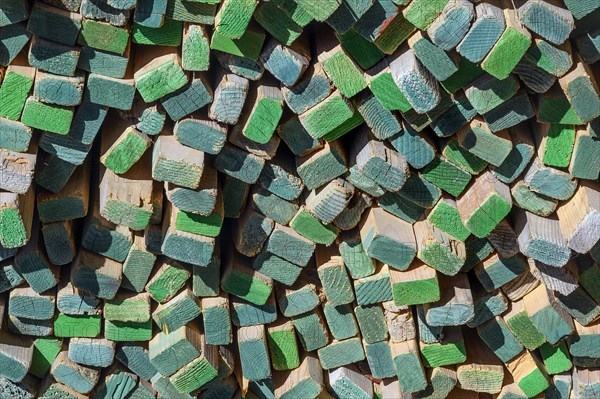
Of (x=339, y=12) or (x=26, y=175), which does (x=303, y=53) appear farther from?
(x=26, y=175)

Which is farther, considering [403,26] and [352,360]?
[352,360]

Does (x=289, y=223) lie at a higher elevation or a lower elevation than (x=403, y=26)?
lower

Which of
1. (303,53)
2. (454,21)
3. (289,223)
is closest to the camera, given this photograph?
(454,21)

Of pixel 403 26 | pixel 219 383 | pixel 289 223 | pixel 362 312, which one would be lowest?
pixel 219 383

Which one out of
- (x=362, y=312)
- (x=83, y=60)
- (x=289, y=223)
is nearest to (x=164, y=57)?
(x=83, y=60)

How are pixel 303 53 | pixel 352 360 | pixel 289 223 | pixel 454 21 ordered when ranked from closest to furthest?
pixel 454 21 → pixel 303 53 → pixel 289 223 → pixel 352 360

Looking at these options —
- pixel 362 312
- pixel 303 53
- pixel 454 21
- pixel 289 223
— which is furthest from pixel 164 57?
pixel 362 312
